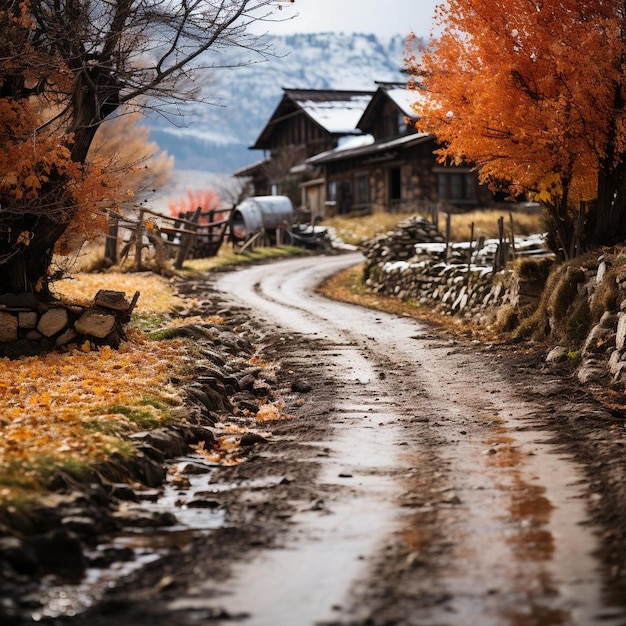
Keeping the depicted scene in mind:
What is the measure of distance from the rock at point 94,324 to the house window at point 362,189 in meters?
36.8

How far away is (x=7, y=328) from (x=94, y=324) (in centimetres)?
129

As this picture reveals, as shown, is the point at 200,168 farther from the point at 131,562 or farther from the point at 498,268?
the point at 131,562

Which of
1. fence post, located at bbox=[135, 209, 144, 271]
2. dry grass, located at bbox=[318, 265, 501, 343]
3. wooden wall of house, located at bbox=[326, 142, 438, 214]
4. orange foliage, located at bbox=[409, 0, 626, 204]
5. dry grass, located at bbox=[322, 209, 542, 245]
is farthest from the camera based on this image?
wooden wall of house, located at bbox=[326, 142, 438, 214]

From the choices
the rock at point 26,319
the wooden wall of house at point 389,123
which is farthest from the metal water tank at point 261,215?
the rock at point 26,319

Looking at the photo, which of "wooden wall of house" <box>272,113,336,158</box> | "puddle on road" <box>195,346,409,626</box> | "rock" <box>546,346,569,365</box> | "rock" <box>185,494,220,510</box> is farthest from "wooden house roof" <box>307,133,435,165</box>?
"rock" <box>185,494,220,510</box>

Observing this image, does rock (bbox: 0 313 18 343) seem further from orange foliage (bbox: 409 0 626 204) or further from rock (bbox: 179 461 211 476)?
orange foliage (bbox: 409 0 626 204)

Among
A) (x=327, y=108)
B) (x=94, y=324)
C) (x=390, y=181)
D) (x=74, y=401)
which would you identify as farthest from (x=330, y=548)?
(x=327, y=108)

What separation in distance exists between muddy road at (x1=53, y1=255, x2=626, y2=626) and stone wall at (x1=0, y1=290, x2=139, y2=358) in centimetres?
300

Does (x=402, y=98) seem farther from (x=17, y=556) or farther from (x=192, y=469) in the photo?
(x=17, y=556)

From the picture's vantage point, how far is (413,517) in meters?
7.46

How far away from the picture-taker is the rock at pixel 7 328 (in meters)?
13.9

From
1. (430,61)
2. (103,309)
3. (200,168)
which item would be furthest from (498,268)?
(200,168)

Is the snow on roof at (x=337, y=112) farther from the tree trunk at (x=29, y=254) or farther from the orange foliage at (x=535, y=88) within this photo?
the tree trunk at (x=29, y=254)

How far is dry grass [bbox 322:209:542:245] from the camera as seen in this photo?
115 ft
